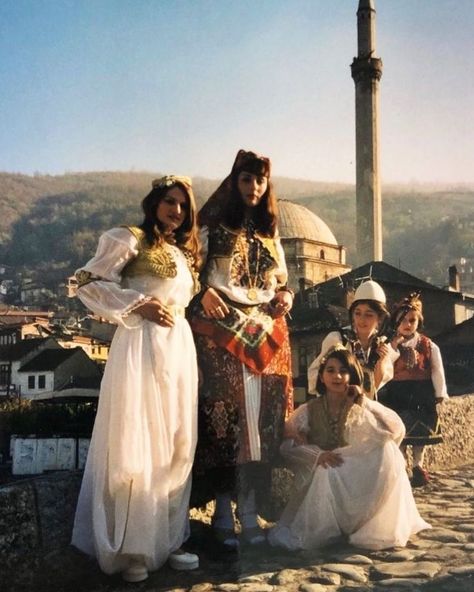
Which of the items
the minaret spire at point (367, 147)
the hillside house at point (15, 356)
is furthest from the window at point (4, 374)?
the minaret spire at point (367, 147)

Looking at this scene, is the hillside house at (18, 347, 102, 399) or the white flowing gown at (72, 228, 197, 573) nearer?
the white flowing gown at (72, 228, 197, 573)

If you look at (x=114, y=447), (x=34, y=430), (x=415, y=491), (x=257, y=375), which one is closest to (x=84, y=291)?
(x=114, y=447)

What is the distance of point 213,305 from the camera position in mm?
3230

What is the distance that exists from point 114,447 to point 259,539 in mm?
859

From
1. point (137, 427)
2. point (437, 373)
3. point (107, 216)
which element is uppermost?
point (107, 216)

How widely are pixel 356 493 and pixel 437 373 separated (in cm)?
161

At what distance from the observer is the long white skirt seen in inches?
108

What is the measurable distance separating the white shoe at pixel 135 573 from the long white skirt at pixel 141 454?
3 cm

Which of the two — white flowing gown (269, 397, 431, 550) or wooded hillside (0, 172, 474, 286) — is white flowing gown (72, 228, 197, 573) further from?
wooded hillside (0, 172, 474, 286)

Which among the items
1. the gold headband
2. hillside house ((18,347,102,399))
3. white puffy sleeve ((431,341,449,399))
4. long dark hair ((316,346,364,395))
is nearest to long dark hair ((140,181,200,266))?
the gold headband

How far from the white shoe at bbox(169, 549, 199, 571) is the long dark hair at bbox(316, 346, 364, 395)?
1.06 m

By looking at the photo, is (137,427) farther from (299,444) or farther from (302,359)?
(302,359)

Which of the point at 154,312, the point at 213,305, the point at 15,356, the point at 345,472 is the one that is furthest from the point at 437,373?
the point at 15,356

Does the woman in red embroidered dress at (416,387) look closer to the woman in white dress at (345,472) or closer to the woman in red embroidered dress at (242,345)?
the woman in white dress at (345,472)
